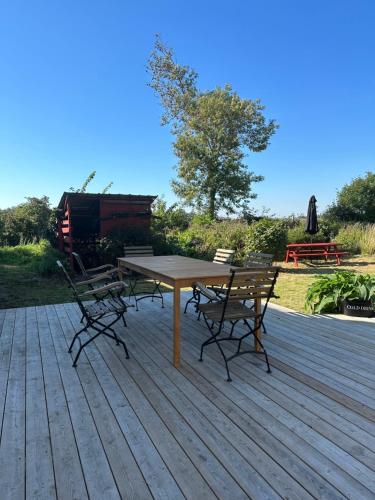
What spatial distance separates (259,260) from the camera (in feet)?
13.3

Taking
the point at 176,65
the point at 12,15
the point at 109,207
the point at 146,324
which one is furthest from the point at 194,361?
the point at 176,65

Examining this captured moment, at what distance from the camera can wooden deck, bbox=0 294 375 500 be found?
1494 mm

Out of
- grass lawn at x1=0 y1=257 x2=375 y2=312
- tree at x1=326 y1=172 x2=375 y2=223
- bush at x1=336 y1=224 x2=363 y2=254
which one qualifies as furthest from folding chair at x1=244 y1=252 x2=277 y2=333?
tree at x1=326 y1=172 x2=375 y2=223

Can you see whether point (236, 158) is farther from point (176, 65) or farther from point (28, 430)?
point (28, 430)

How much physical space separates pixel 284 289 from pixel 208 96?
14.2 meters

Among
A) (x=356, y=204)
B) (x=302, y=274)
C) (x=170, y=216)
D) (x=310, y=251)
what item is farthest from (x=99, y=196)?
(x=356, y=204)

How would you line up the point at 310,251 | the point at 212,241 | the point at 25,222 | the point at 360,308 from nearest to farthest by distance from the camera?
the point at 360,308 < the point at 310,251 < the point at 212,241 < the point at 25,222

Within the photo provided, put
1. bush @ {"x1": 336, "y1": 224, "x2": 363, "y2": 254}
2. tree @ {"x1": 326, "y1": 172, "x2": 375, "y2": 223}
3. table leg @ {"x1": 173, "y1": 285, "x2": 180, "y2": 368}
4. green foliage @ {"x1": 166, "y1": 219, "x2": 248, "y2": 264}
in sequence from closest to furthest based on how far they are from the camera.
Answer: table leg @ {"x1": 173, "y1": 285, "x2": 180, "y2": 368} → green foliage @ {"x1": 166, "y1": 219, "x2": 248, "y2": 264} → bush @ {"x1": 336, "y1": 224, "x2": 363, "y2": 254} → tree @ {"x1": 326, "y1": 172, "x2": 375, "y2": 223}

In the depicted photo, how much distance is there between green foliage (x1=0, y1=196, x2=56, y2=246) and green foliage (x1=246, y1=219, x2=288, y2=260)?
32.0ft

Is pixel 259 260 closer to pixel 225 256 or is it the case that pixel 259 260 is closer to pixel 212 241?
pixel 225 256

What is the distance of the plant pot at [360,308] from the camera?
14.1ft

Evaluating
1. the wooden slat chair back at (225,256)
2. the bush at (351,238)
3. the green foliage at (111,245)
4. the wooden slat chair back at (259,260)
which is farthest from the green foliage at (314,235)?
the wooden slat chair back at (259,260)

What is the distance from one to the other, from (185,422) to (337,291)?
3.35 meters

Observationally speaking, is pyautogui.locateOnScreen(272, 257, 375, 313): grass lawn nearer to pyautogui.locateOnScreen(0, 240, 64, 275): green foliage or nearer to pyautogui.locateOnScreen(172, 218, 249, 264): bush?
pyautogui.locateOnScreen(172, 218, 249, 264): bush
